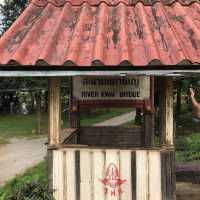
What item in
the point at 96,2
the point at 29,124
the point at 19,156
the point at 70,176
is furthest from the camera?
the point at 29,124

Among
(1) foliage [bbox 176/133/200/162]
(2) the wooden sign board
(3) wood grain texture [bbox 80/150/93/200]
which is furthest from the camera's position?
(1) foliage [bbox 176/133/200/162]

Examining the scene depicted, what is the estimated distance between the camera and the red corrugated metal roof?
19.4ft

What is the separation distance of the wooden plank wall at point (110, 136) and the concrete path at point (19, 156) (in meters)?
3.21

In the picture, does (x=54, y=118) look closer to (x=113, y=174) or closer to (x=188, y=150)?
(x=113, y=174)

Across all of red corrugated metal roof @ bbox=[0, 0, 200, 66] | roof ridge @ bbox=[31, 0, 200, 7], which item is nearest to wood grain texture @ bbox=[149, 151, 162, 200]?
red corrugated metal roof @ bbox=[0, 0, 200, 66]

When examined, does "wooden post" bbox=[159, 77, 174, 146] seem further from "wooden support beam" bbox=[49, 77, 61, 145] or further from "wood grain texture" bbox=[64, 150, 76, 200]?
"wooden support beam" bbox=[49, 77, 61, 145]

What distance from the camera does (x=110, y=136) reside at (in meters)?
10.8

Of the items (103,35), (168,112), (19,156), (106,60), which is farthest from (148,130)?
(19,156)

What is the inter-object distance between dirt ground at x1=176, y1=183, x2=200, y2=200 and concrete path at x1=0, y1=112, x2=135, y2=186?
15.6 feet

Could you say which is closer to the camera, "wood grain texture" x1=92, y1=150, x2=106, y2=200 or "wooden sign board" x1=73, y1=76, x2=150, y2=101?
"wood grain texture" x1=92, y1=150, x2=106, y2=200

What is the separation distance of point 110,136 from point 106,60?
5094 mm

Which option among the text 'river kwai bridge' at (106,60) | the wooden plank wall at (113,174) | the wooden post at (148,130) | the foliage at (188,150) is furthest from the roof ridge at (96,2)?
the foliage at (188,150)

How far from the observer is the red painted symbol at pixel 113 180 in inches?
256

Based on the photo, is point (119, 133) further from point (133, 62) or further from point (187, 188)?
point (133, 62)
